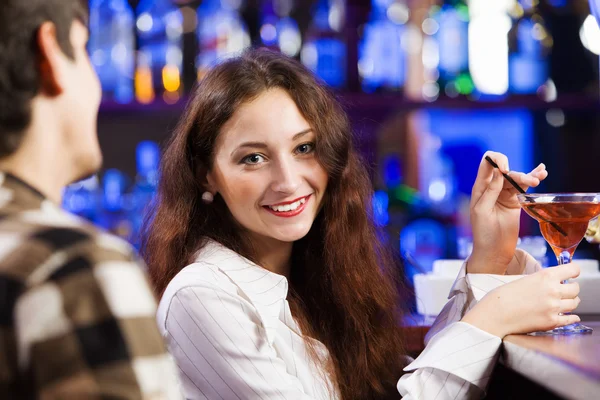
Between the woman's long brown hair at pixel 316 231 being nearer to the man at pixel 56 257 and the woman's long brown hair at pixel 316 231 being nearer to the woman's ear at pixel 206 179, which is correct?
the woman's ear at pixel 206 179

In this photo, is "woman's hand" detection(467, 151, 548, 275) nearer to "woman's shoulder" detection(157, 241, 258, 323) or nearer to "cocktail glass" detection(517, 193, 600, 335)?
"cocktail glass" detection(517, 193, 600, 335)

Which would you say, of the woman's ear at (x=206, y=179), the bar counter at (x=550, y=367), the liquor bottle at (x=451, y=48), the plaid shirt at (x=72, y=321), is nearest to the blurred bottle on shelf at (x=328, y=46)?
the liquor bottle at (x=451, y=48)

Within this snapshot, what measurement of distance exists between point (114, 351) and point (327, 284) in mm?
1187

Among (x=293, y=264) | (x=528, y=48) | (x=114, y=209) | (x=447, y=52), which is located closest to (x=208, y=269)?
(x=293, y=264)

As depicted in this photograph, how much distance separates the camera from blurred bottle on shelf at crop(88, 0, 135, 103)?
10.1 feet

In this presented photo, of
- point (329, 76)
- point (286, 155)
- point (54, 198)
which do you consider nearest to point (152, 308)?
point (54, 198)

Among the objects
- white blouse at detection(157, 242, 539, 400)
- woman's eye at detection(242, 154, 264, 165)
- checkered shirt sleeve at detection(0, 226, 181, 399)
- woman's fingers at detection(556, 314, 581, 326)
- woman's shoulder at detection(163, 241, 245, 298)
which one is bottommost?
white blouse at detection(157, 242, 539, 400)

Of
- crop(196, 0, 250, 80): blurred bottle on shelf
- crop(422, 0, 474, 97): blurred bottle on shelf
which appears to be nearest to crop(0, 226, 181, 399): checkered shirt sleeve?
crop(196, 0, 250, 80): blurred bottle on shelf

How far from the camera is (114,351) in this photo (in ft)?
2.12

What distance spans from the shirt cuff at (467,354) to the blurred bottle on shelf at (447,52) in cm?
202

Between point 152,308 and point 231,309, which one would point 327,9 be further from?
point 152,308

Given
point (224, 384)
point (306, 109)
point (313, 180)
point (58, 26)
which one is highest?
point (58, 26)

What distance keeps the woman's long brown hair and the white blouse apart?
0.18m

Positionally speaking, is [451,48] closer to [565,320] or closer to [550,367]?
[565,320]
